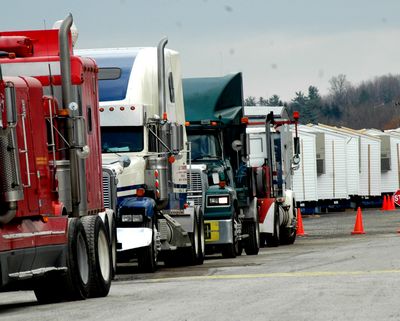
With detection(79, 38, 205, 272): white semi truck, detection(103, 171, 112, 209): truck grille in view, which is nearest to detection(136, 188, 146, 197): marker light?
detection(79, 38, 205, 272): white semi truck

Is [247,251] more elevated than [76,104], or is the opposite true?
[76,104]

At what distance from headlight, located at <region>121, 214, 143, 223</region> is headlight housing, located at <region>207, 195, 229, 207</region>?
5.46m

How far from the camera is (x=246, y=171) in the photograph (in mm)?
29859

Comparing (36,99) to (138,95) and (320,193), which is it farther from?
(320,193)

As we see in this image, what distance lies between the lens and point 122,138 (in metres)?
22.3

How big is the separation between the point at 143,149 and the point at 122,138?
16.6 inches

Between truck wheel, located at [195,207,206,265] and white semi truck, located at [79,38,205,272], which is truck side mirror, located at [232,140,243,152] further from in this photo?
white semi truck, located at [79,38,205,272]

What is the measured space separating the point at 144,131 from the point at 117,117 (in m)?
0.64

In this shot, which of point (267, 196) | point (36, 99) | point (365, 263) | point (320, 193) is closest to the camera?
point (36, 99)

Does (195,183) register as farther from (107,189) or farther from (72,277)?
(72,277)

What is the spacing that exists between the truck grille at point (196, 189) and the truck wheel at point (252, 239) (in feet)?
8.68

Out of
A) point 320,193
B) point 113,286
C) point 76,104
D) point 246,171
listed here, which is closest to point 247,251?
point 246,171

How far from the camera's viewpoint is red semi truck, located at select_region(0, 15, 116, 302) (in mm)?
13875

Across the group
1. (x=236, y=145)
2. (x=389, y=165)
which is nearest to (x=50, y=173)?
(x=236, y=145)
